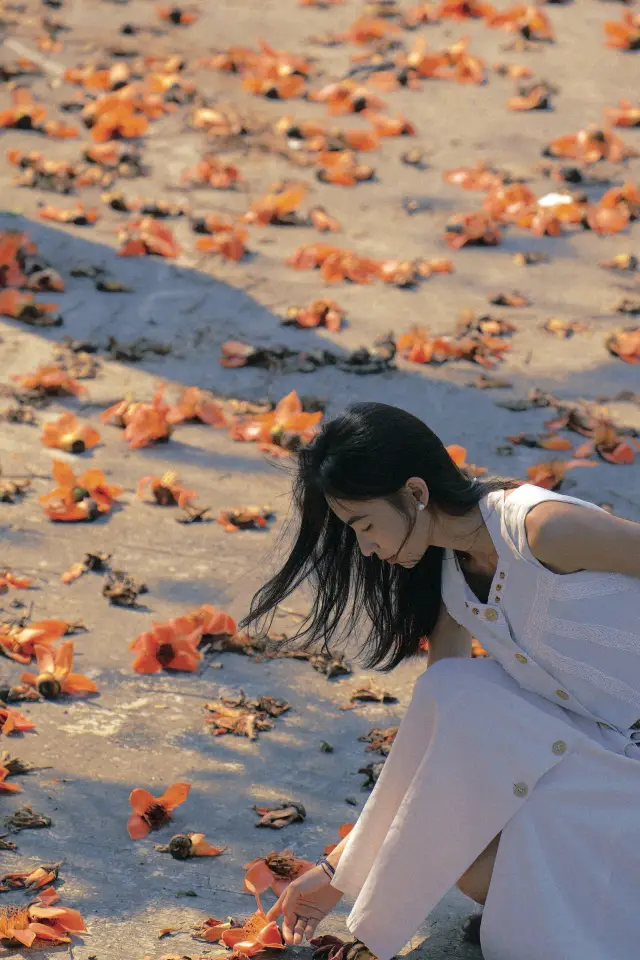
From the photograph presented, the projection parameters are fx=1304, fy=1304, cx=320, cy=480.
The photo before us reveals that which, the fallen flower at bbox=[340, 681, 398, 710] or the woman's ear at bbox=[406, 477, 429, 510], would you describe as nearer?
the woman's ear at bbox=[406, 477, 429, 510]

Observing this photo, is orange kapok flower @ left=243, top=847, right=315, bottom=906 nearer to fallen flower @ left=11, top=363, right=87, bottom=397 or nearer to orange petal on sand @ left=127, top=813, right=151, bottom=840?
orange petal on sand @ left=127, top=813, right=151, bottom=840

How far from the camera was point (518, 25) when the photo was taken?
7.96m

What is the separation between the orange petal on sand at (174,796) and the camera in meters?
2.78

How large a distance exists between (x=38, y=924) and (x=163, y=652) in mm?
1026

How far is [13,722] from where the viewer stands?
9.95 ft

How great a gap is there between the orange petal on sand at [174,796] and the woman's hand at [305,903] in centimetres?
42

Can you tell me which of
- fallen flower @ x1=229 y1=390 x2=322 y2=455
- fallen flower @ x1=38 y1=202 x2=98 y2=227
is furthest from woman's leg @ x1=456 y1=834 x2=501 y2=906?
fallen flower @ x1=38 y1=202 x2=98 y2=227

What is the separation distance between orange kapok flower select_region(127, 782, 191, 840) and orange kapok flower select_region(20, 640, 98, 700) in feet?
1.64

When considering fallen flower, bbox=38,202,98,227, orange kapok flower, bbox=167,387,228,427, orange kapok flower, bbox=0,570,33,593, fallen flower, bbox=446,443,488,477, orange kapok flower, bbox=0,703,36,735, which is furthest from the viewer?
fallen flower, bbox=38,202,98,227

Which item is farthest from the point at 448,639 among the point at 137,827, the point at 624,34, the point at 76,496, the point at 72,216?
the point at 624,34

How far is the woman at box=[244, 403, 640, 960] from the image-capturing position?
86.7 inches

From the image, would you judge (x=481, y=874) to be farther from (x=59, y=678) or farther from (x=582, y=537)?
(x=59, y=678)

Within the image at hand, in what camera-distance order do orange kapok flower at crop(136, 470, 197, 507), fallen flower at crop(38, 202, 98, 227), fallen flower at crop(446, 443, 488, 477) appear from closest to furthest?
fallen flower at crop(446, 443, 488, 477) < orange kapok flower at crop(136, 470, 197, 507) < fallen flower at crop(38, 202, 98, 227)

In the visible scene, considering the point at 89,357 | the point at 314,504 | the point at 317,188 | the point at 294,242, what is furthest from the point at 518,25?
the point at 314,504
